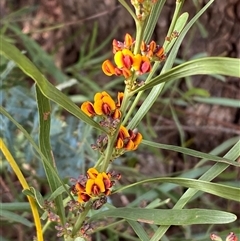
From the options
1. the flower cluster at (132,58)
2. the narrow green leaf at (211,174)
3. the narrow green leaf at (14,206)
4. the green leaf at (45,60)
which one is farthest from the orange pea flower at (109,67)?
the green leaf at (45,60)

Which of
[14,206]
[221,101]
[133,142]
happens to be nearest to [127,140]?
[133,142]

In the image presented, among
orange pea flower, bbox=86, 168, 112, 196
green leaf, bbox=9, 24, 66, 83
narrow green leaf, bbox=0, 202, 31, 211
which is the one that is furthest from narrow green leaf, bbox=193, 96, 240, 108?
orange pea flower, bbox=86, 168, 112, 196

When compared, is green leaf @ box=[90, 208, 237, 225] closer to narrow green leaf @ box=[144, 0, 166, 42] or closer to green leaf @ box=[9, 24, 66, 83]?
narrow green leaf @ box=[144, 0, 166, 42]

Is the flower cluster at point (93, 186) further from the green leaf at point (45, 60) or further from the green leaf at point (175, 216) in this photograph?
the green leaf at point (45, 60)

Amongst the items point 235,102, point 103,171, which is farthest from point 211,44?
point 103,171

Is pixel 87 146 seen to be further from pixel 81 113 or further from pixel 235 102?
pixel 81 113

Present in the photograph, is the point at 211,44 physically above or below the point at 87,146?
above
